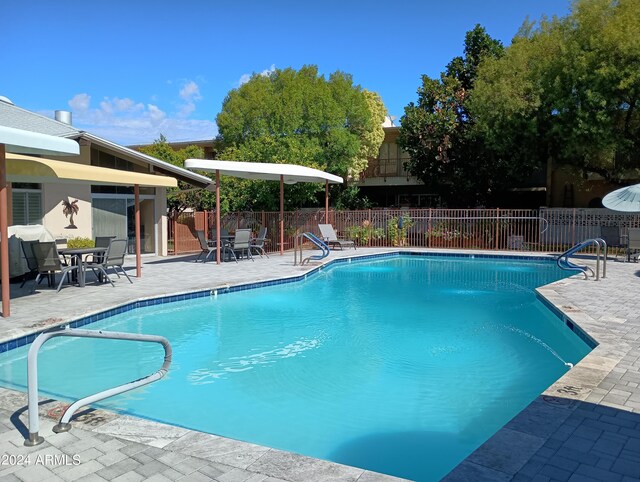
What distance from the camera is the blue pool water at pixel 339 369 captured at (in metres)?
4.58

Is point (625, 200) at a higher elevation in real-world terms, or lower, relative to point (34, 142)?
lower

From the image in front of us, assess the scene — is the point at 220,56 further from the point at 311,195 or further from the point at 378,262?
the point at 378,262

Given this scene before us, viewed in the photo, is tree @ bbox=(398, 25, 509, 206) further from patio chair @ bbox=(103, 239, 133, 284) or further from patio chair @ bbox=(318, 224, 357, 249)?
patio chair @ bbox=(103, 239, 133, 284)

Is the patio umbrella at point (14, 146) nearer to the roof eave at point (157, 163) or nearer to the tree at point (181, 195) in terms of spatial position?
the roof eave at point (157, 163)

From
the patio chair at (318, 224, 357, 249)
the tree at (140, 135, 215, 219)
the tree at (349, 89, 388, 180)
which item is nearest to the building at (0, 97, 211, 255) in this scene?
the tree at (140, 135, 215, 219)

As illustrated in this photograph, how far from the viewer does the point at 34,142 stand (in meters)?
6.61

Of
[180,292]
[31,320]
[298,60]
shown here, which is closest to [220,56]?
[298,60]

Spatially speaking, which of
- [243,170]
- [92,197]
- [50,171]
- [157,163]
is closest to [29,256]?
[50,171]

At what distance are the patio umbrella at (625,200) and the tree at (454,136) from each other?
9915 millimetres

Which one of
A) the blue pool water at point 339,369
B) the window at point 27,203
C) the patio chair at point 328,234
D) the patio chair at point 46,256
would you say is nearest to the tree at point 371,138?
the patio chair at point 328,234

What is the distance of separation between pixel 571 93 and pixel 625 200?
24.6 feet

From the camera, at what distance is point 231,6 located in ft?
57.5

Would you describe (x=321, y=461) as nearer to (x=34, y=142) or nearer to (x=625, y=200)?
(x=34, y=142)

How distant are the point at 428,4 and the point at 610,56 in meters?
6.48
